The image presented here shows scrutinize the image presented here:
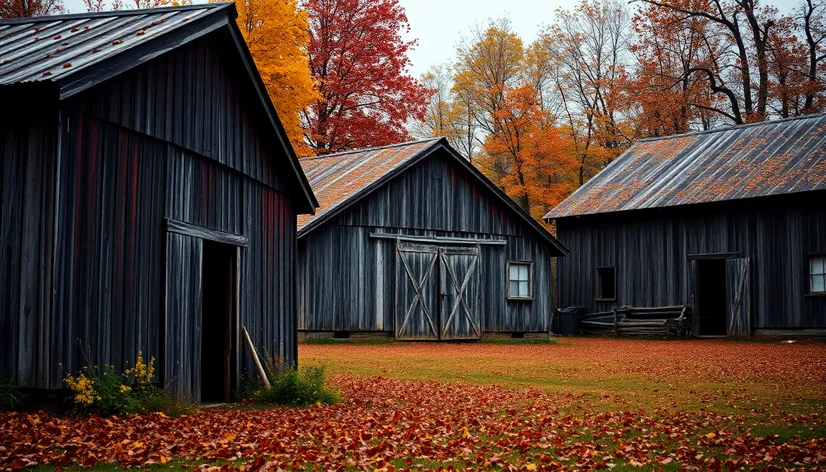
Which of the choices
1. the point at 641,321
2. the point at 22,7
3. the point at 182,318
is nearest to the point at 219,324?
the point at 182,318

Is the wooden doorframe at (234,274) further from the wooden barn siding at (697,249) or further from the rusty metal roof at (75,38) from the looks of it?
the wooden barn siding at (697,249)

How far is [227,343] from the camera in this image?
14484 millimetres

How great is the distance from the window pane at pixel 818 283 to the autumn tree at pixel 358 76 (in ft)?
73.2

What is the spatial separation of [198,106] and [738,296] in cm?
2383

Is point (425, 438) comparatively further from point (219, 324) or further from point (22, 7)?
point (22, 7)

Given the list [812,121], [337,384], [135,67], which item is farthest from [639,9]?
[135,67]

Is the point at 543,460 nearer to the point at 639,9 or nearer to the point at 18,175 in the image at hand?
the point at 18,175

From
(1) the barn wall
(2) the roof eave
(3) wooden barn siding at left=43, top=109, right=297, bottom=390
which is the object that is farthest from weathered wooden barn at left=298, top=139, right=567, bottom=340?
(3) wooden barn siding at left=43, top=109, right=297, bottom=390

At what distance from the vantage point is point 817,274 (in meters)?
30.0

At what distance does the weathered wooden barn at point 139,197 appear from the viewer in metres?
10.1

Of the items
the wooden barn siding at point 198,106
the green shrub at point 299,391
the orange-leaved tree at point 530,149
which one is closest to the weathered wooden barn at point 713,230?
the orange-leaved tree at point 530,149

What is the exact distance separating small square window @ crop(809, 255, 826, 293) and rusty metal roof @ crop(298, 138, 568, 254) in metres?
8.26

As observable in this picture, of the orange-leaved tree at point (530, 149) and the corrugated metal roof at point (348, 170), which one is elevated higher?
the orange-leaved tree at point (530, 149)

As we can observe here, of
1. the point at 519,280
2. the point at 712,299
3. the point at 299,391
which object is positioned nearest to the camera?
the point at 299,391
